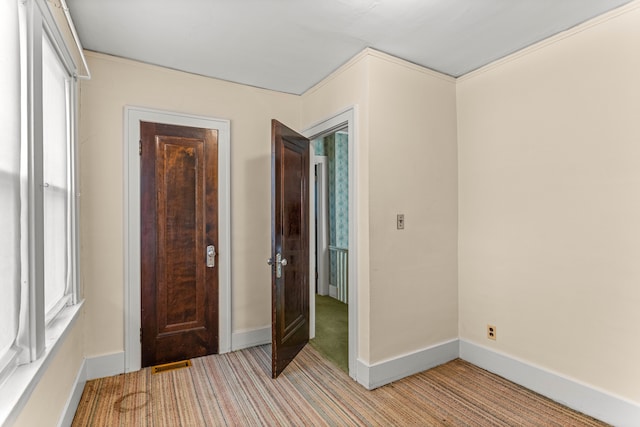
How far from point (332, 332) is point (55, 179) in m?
2.81

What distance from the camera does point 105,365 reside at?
259cm

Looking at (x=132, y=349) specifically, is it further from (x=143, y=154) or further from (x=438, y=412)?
(x=438, y=412)

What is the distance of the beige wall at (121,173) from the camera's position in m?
2.56

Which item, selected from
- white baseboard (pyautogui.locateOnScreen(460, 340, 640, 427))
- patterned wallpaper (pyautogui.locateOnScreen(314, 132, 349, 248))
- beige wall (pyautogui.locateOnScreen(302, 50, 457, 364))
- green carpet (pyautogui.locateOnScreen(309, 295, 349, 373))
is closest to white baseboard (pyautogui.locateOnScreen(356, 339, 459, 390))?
beige wall (pyautogui.locateOnScreen(302, 50, 457, 364))

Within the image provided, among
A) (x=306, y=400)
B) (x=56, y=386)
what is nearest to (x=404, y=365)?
(x=306, y=400)

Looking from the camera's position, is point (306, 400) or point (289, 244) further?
point (289, 244)

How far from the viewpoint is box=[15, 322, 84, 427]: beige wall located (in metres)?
1.39

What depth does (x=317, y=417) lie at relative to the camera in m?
2.11

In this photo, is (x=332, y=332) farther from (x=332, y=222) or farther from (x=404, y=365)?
(x=332, y=222)

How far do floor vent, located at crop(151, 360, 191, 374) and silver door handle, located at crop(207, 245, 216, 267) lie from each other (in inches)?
32.6

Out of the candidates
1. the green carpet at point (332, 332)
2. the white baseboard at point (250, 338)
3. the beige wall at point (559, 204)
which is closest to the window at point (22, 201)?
the white baseboard at point (250, 338)

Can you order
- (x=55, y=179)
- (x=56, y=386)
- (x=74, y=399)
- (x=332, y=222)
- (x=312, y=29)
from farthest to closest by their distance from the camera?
1. (x=332, y=222)
2. (x=312, y=29)
3. (x=74, y=399)
4. (x=55, y=179)
5. (x=56, y=386)

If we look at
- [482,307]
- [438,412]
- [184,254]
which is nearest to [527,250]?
[482,307]

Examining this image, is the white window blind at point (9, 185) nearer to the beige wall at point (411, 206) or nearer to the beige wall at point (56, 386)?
the beige wall at point (56, 386)
